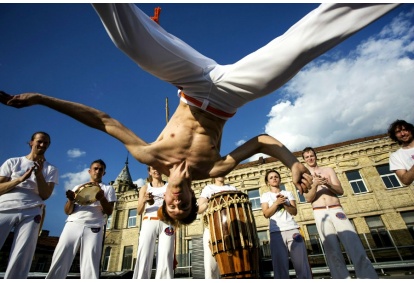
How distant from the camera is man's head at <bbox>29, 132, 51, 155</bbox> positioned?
13.2ft

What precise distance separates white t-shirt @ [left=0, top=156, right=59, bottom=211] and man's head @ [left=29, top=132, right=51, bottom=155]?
8.4 inches

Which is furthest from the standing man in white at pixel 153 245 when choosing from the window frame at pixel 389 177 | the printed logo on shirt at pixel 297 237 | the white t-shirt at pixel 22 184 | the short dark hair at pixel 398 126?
the window frame at pixel 389 177

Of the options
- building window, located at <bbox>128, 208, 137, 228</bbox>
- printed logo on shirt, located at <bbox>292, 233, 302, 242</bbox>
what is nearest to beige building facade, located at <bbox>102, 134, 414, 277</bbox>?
building window, located at <bbox>128, 208, 137, 228</bbox>

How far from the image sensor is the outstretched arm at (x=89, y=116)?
88.4 inches

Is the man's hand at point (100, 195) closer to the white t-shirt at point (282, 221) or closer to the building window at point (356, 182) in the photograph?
the white t-shirt at point (282, 221)

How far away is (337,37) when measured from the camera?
2020 mm

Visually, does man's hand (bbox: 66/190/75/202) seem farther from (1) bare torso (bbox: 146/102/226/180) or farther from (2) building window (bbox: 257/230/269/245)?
(2) building window (bbox: 257/230/269/245)

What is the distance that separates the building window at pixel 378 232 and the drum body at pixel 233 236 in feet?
53.6

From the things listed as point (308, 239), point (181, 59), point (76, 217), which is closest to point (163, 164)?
point (181, 59)

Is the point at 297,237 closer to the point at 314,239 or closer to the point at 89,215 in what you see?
the point at 89,215

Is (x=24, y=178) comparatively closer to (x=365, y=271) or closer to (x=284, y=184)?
(x=365, y=271)

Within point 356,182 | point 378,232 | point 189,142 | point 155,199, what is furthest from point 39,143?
point 356,182

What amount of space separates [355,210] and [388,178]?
3.62m

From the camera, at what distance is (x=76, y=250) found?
385 cm
